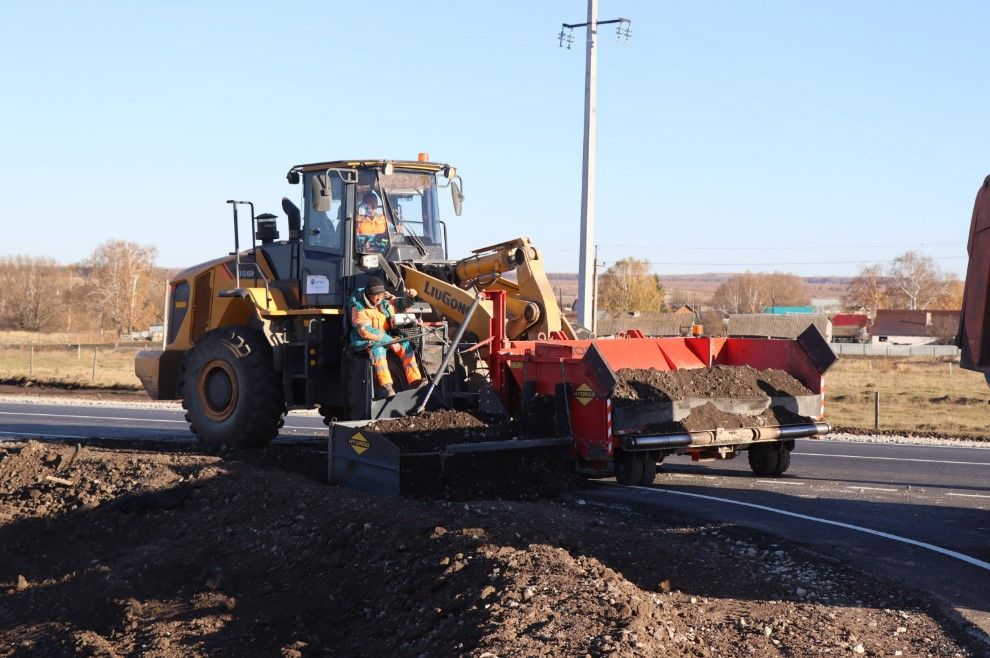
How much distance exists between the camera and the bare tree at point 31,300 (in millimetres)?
90875

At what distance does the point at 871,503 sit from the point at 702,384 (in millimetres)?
2074

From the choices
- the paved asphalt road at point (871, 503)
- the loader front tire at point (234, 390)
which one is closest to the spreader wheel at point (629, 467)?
the paved asphalt road at point (871, 503)

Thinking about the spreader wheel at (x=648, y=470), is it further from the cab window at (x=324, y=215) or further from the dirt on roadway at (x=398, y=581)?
the cab window at (x=324, y=215)

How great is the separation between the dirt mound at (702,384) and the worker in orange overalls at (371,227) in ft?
11.7

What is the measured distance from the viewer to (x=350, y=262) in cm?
1330

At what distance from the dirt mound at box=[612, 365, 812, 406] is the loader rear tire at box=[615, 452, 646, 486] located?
694mm

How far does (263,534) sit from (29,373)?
2914 cm

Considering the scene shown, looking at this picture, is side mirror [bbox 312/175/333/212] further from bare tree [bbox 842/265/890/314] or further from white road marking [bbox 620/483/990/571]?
bare tree [bbox 842/265/890/314]

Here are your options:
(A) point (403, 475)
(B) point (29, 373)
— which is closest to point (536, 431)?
(A) point (403, 475)

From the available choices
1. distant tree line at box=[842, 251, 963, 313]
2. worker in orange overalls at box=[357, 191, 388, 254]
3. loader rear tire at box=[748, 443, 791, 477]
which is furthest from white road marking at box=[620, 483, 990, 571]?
distant tree line at box=[842, 251, 963, 313]

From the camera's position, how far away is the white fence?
6831cm

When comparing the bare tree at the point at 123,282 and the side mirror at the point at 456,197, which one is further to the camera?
the bare tree at the point at 123,282

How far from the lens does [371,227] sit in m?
13.3

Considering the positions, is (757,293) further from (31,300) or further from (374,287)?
(374,287)
